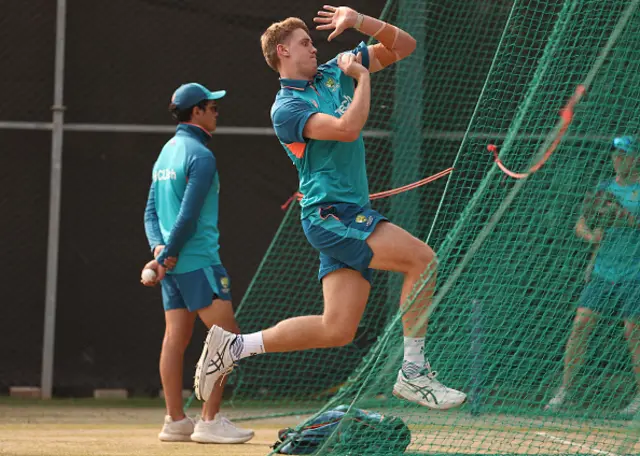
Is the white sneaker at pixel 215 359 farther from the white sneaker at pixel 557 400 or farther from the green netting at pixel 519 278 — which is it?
the white sneaker at pixel 557 400

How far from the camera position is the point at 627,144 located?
19.2 feet

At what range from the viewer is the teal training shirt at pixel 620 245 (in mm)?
5883

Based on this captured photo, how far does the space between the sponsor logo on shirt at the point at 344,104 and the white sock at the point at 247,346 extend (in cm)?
108

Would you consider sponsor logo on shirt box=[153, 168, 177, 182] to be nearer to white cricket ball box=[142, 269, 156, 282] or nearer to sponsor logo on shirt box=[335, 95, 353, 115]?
white cricket ball box=[142, 269, 156, 282]

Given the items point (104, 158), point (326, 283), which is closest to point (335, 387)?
point (104, 158)

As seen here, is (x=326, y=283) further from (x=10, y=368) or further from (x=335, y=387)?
(x=10, y=368)

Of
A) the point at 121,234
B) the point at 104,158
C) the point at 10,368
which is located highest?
the point at 104,158

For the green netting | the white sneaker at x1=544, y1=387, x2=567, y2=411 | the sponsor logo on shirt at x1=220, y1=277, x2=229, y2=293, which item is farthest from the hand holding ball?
the white sneaker at x1=544, y1=387, x2=567, y2=411

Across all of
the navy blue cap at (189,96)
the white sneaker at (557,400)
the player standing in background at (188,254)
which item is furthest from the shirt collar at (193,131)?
the white sneaker at (557,400)

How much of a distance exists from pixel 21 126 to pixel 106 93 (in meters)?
0.69

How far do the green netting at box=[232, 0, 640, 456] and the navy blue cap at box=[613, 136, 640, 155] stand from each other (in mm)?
63

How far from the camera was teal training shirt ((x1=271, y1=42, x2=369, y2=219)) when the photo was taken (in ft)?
15.9

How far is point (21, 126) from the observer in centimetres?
838

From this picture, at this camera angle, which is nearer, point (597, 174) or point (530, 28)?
point (597, 174)
